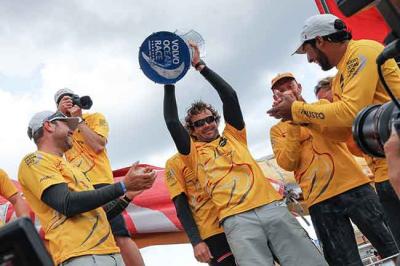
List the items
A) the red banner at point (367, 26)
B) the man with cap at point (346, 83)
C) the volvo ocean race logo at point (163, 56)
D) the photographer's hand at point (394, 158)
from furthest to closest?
the red banner at point (367, 26), the volvo ocean race logo at point (163, 56), the man with cap at point (346, 83), the photographer's hand at point (394, 158)

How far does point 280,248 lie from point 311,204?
336mm

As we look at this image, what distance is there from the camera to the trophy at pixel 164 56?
120 inches

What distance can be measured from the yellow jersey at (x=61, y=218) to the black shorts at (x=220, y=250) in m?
0.81

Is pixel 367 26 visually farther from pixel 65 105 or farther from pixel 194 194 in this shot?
pixel 65 105

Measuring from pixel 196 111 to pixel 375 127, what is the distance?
2.24 metres

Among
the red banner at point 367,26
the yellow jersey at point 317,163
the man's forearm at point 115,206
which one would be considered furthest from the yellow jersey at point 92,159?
the red banner at point 367,26

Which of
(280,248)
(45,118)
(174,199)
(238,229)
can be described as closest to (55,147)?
(45,118)

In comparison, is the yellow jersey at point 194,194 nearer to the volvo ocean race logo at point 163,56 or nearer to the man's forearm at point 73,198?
the volvo ocean race logo at point 163,56

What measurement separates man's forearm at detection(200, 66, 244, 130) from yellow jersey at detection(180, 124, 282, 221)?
62 millimetres

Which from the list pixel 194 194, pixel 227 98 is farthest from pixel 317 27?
pixel 194 194

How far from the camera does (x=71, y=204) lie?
2594mm

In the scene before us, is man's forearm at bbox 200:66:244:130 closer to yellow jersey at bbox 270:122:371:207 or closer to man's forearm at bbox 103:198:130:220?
yellow jersey at bbox 270:122:371:207

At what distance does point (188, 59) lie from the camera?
10.2 feet

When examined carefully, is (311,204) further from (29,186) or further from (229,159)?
(29,186)
